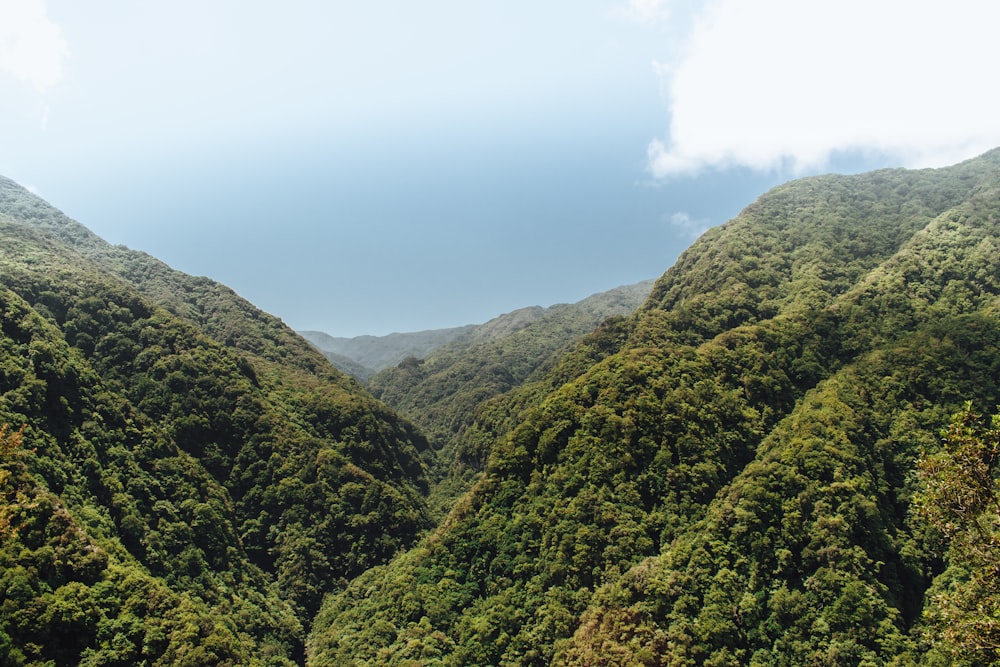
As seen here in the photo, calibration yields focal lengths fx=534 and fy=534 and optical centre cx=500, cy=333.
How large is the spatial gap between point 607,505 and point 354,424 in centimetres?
7904

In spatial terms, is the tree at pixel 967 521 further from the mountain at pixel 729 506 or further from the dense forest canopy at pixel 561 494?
the mountain at pixel 729 506

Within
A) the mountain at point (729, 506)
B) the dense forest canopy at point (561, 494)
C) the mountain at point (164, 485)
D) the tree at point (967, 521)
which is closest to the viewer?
the tree at point (967, 521)

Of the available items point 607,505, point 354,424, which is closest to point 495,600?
point 607,505

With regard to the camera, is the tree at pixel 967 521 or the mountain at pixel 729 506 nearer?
the tree at pixel 967 521

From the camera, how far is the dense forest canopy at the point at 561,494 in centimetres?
5591

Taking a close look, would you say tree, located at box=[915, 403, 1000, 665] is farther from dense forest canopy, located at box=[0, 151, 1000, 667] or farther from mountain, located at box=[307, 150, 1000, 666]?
mountain, located at box=[307, 150, 1000, 666]

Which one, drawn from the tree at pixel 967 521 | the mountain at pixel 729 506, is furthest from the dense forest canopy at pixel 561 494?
the mountain at pixel 729 506

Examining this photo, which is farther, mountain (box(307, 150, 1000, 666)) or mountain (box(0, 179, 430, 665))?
mountain (box(307, 150, 1000, 666))

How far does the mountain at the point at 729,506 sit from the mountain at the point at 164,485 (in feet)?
45.6

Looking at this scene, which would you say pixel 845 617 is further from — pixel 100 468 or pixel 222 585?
pixel 100 468

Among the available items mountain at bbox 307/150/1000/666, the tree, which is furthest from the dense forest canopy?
mountain at bbox 307/150/1000/666

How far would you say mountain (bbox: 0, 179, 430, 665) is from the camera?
56.4 m

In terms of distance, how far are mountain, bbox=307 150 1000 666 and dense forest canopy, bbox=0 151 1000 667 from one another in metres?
0.40

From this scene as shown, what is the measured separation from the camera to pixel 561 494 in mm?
85375
